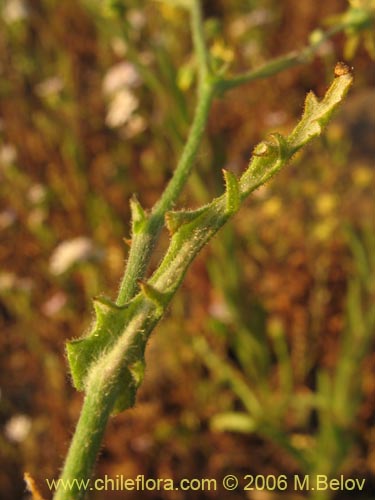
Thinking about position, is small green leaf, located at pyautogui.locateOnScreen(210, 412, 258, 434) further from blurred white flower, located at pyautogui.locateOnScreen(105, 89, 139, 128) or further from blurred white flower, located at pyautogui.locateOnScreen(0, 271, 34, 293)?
blurred white flower, located at pyautogui.locateOnScreen(105, 89, 139, 128)

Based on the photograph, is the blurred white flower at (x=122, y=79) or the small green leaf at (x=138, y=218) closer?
the small green leaf at (x=138, y=218)

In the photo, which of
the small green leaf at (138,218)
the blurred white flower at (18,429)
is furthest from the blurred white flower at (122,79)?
the small green leaf at (138,218)

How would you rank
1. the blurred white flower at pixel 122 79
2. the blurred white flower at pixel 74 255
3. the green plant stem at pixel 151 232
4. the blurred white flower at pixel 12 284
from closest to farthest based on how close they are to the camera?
the green plant stem at pixel 151 232, the blurred white flower at pixel 74 255, the blurred white flower at pixel 12 284, the blurred white flower at pixel 122 79

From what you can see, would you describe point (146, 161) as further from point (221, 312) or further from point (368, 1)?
point (368, 1)

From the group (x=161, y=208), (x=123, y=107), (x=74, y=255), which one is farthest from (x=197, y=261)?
(x=161, y=208)

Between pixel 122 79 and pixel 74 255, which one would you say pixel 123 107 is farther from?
pixel 74 255

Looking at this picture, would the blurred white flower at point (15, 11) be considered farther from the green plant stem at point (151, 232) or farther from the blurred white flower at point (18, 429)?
the green plant stem at point (151, 232)
